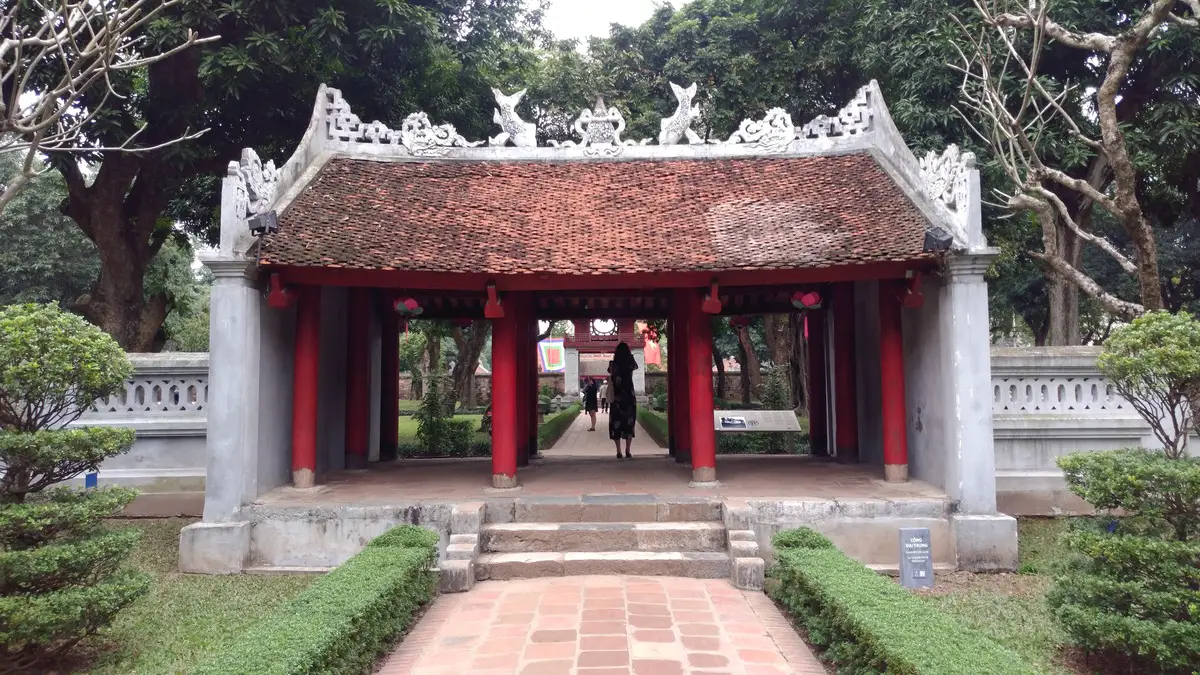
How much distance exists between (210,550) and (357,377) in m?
3.99

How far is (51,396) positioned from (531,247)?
4.88 m

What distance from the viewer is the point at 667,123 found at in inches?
451

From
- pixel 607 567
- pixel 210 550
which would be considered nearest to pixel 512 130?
pixel 607 567

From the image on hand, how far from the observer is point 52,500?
5371mm

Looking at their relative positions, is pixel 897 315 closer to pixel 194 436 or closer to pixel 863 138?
pixel 863 138

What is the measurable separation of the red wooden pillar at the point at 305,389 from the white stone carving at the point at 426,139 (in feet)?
10.1

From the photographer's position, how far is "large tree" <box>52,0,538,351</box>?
1222 cm

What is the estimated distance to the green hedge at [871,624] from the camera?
403cm

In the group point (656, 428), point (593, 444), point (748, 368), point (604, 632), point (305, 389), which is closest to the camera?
point (604, 632)

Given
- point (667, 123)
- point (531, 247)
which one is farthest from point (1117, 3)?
point (531, 247)

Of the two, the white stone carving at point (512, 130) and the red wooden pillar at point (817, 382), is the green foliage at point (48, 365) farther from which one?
the red wooden pillar at point (817, 382)

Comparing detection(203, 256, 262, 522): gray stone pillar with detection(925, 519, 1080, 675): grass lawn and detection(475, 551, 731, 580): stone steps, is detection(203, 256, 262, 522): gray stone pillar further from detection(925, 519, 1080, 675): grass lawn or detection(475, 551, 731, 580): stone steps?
detection(925, 519, 1080, 675): grass lawn

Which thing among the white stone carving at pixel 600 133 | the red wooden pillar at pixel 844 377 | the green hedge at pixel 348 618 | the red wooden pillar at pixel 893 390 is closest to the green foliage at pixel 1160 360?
the red wooden pillar at pixel 893 390

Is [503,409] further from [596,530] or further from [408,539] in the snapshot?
[408,539]
